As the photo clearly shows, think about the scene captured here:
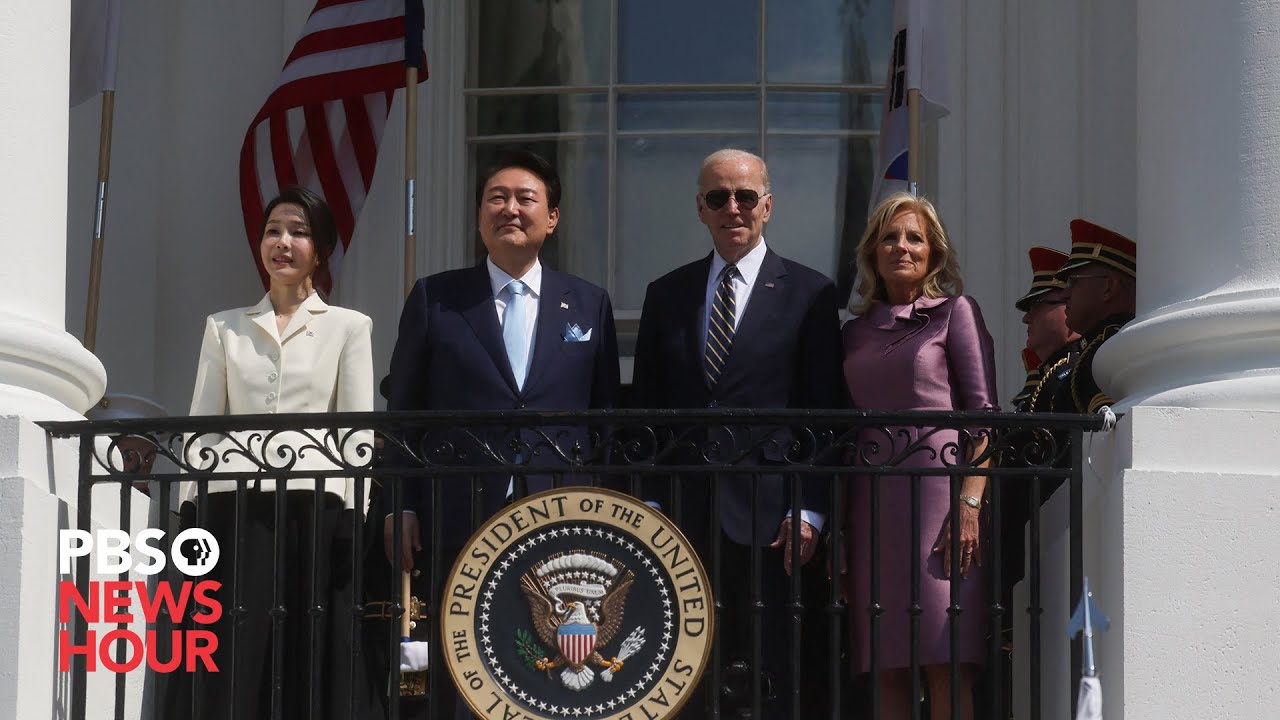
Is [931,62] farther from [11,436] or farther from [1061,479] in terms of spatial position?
[11,436]

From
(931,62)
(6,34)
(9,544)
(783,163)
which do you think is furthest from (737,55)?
(9,544)

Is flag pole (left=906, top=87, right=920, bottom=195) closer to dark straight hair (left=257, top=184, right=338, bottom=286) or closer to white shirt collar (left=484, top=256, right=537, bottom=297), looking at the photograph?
white shirt collar (left=484, top=256, right=537, bottom=297)

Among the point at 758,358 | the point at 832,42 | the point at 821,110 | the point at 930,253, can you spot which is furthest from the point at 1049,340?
the point at 832,42

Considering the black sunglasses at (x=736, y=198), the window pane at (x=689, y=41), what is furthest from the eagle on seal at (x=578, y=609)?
the window pane at (x=689, y=41)

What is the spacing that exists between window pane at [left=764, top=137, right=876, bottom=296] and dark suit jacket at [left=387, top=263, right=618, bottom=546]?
320cm

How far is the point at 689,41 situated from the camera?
10773mm

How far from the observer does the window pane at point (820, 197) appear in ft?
34.9

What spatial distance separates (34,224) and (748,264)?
2.22m

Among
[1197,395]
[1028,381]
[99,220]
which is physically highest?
[99,220]

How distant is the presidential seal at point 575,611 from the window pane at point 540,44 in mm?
4266

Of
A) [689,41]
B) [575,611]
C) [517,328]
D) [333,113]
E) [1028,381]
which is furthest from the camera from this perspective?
[689,41]

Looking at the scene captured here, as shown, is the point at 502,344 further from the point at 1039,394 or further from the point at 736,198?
the point at 1039,394

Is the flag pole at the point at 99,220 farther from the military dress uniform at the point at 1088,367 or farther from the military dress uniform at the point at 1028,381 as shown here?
the military dress uniform at the point at 1088,367

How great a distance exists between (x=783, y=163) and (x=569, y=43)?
1.14 meters
